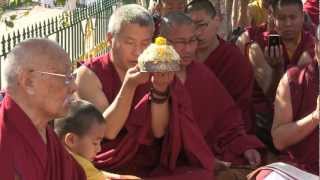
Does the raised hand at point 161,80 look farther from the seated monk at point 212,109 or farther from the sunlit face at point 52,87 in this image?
the sunlit face at point 52,87

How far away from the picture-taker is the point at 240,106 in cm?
561

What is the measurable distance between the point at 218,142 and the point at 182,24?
33.9 inches

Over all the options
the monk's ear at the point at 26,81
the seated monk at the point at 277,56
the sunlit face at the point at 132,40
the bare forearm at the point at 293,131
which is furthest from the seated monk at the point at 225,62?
the monk's ear at the point at 26,81

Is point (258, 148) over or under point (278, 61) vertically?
under

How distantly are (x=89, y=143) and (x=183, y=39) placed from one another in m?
1.17

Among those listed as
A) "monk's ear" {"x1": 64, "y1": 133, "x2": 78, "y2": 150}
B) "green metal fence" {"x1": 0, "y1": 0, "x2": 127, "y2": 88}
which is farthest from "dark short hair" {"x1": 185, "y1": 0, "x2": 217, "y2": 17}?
"green metal fence" {"x1": 0, "y1": 0, "x2": 127, "y2": 88}

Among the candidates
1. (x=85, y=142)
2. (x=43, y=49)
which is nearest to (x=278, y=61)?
(x=85, y=142)

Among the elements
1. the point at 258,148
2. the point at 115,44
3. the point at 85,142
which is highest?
the point at 115,44

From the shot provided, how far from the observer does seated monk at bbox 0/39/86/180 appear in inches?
129

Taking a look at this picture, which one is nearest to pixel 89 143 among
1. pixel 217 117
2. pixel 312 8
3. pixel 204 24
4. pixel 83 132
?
pixel 83 132

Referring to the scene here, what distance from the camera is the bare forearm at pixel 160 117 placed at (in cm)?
448

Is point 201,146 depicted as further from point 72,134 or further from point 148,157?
point 72,134

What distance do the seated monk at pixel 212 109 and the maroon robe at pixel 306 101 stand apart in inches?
16.2

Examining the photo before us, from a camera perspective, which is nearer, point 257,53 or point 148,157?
point 148,157
